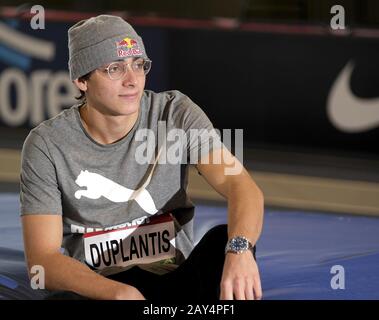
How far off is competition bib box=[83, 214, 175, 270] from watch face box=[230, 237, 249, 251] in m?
0.42

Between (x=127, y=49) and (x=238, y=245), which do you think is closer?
(x=238, y=245)

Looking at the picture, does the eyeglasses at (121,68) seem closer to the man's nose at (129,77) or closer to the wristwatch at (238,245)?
the man's nose at (129,77)

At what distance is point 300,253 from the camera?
5.71m

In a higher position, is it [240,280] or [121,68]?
[121,68]

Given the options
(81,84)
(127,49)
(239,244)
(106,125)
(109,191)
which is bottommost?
(239,244)

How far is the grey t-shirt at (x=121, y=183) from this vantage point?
375 cm

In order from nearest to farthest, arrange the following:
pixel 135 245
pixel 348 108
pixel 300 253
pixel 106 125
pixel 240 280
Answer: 1. pixel 240 280
2. pixel 106 125
3. pixel 135 245
4. pixel 300 253
5. pixel 348 108

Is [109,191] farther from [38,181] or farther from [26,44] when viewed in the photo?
[26,44]

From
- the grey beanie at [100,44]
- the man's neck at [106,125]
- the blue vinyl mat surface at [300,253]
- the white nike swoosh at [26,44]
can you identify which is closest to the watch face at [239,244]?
the man's neck at [106,125]

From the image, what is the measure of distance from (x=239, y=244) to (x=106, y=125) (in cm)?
65

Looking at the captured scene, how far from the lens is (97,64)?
12.3 ft

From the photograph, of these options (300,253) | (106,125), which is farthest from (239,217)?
(300,253)

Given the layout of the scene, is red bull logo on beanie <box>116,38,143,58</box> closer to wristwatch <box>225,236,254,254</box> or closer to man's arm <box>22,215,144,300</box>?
man's arm <box>22,215,144,300</box>

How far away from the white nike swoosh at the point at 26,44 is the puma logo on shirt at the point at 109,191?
5.42 m
